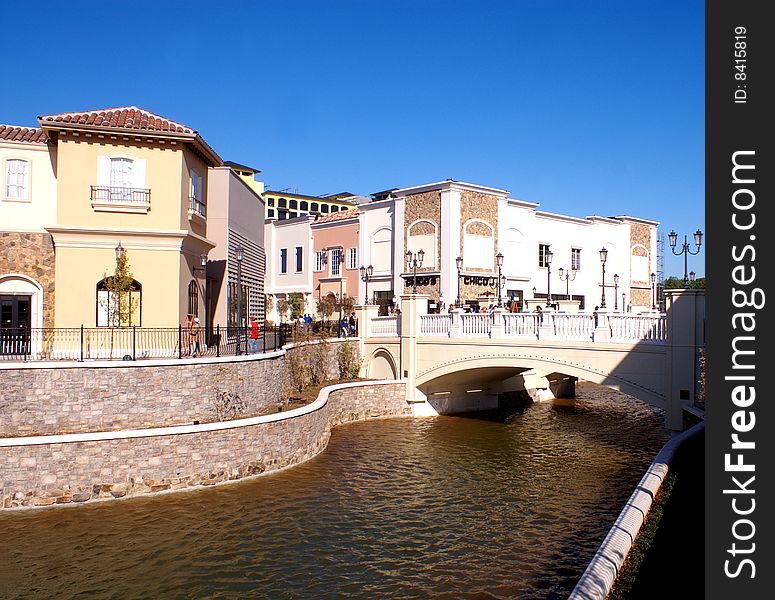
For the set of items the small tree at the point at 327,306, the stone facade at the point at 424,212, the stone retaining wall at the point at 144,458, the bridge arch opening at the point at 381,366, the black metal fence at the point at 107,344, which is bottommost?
the stone retaining wall at the point at 144,458

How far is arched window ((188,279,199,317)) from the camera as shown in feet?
77.1

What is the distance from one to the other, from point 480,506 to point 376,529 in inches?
120

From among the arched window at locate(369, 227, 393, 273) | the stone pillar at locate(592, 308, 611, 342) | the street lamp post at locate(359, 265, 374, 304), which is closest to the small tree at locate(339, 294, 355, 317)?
the street lamp post at locate(359, 265, 374, 304)

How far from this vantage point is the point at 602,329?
21.2 meters

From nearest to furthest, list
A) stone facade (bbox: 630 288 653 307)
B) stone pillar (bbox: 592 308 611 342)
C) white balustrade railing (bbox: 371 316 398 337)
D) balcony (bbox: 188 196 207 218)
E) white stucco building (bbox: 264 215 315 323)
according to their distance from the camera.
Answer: stone pillar (bbox: 592 308 611 342) → balcony (bbox: 188 196 207 218) → white balustrade railing (bbox: 371 316 398 337) → white stucco building (bbox: 264 215 315 323) → stone facade (bbox: 630 288 653 307)

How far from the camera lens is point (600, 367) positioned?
21094mm

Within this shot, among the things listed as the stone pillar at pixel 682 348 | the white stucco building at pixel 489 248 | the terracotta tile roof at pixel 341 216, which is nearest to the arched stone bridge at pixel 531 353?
the stone pillar at pixel 682 348

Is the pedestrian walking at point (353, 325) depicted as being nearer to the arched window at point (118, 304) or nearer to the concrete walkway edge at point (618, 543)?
the arched window at point (118, 304)

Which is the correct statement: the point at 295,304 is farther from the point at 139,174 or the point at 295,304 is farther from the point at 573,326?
the point at 573,326

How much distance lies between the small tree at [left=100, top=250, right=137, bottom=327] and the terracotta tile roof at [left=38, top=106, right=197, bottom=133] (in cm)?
429

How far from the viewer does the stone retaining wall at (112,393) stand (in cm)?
1669

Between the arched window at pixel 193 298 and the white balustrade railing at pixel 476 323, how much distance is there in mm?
10388

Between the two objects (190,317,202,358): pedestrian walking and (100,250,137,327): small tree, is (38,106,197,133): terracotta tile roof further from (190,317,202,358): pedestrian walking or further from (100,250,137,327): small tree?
(190,317,202,358): pedestrian walking

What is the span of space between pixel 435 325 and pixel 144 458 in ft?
47.0
